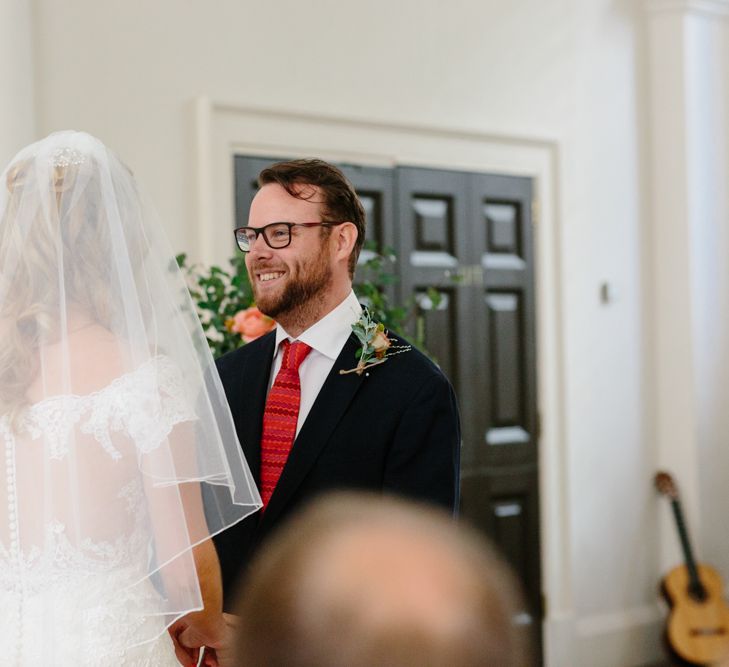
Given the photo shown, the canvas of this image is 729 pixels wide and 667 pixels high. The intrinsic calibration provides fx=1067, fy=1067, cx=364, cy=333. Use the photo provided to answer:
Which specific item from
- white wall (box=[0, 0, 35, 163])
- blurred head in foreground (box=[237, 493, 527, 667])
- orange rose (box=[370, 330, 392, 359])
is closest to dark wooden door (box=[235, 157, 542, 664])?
white wall (box=[0, 0, 35, 163])

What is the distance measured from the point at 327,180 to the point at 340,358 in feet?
1.22

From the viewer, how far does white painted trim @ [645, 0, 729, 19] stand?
5176 mm

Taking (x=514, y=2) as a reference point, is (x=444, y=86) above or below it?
below

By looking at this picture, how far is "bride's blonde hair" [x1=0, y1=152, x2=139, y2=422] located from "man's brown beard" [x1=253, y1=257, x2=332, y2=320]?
0.41m

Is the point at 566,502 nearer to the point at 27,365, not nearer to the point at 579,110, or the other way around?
the point at 579,110

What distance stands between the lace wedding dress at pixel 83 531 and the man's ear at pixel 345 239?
1.63ft

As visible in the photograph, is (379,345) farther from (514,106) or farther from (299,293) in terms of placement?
(514,106)

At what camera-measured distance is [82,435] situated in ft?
6.08

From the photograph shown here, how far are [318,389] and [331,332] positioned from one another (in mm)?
123

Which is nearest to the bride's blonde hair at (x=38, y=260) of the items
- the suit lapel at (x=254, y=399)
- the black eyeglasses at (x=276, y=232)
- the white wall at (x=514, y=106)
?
the black eyeglasses at (x=276, y=232)

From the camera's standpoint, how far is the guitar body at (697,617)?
196 inches

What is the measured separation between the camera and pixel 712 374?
17.4 feet

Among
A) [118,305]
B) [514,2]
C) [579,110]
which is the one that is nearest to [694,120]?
[579,110]

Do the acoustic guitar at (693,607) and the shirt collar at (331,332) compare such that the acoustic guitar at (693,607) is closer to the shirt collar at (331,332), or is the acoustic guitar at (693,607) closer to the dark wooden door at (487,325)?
the dark wooden door at (487,325)
